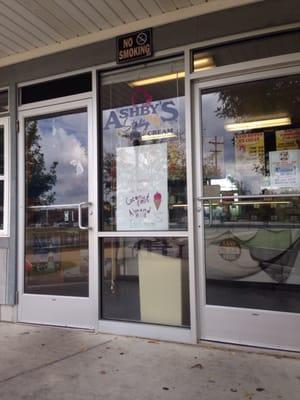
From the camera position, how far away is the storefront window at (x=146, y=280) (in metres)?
3.95

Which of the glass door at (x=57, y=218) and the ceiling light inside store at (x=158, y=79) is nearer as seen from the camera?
the ceiling light inside store at (x=158, y=79)

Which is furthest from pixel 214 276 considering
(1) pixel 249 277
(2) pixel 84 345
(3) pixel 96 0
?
(3) pixel 96 0

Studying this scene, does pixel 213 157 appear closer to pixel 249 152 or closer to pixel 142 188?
pixel 249 152

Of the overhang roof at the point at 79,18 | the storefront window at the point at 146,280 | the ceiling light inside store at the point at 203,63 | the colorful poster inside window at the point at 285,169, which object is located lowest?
the storefront window at the point at 146,280

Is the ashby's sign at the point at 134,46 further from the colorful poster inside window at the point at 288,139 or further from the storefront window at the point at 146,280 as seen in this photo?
the storefront window at the point at 146,280

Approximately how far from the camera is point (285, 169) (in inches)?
142

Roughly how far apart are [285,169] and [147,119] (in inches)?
56.1

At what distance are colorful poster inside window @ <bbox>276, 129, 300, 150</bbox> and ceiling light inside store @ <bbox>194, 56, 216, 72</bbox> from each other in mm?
872

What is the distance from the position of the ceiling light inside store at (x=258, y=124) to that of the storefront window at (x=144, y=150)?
0.47 meters

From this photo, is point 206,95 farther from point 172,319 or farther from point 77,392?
point 77,392

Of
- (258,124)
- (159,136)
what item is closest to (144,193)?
(159,136)

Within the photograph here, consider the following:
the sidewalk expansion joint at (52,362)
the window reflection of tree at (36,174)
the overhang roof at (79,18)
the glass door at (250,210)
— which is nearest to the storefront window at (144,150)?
the glass door at (250,210)

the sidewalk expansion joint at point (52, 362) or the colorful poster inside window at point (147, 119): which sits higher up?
the colorful poster inside window at point (147, 119)

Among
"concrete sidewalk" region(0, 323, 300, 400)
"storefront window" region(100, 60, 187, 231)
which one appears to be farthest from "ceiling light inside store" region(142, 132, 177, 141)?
"concrete sidewalk" region(0, 323, 300, 400)
